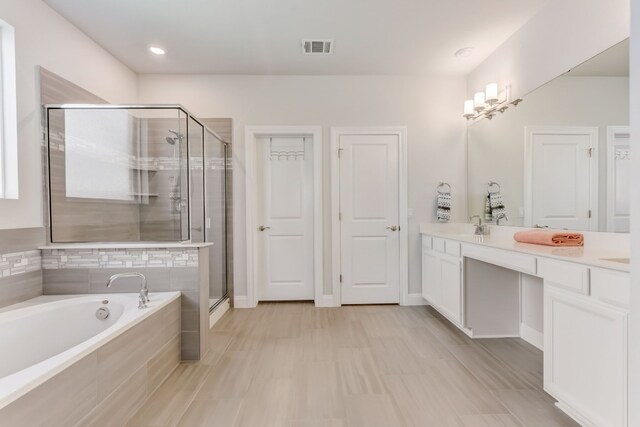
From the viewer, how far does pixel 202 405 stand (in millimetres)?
1709

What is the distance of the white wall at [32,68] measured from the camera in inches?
78.6

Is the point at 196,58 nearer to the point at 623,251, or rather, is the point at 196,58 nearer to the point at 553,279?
the point at 553,279

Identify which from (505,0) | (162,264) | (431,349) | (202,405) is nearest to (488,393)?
(431,349)

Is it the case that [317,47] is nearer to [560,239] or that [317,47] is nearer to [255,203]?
[255,203]

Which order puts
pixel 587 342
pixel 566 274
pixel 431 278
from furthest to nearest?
pixel 431 278 < pixel 566 274 < pixel 587 342

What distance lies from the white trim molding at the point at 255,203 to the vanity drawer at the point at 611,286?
240cm

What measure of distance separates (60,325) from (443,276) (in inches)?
121

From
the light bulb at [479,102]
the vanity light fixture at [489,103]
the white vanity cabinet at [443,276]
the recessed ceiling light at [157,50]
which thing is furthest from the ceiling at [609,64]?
the recessed ceiling light at [157,50]

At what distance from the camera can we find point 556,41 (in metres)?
2.20

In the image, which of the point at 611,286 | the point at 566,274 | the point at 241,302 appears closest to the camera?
Answer: the point at 611,286

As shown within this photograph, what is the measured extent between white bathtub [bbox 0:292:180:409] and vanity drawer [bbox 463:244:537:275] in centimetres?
235

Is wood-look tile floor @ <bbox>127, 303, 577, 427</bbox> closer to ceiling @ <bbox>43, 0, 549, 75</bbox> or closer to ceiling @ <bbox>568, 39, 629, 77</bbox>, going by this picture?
ceiling @ <bbox>568, 39, 629, 77</bbox>

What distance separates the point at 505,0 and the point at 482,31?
15.3 inches

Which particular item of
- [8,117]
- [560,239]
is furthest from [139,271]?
[560,239]
